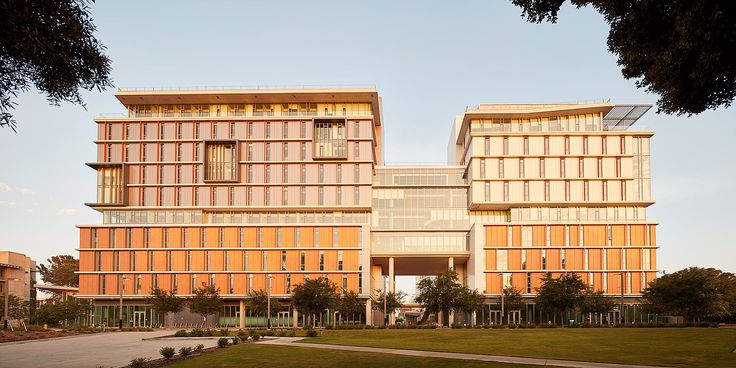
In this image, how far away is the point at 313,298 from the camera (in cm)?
7700

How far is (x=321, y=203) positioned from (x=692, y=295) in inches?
1912

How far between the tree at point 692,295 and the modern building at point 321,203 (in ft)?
46.5

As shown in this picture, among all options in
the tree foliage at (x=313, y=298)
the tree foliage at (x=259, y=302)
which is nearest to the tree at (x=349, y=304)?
the tree foliage at (x=313, y=298)

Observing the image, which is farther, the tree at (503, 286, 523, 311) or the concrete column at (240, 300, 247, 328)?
the concrete column at (240, 300, 247, 328)

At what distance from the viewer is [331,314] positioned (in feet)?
302

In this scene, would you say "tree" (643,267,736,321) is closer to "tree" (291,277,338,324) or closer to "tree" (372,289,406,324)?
"tree" (372,289,406,324)

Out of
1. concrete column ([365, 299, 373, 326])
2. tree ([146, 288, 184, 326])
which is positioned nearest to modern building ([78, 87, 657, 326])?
concrete column ([365, 299, 373, 326])

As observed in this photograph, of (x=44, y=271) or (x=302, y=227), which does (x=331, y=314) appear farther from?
(x=44, y=271)

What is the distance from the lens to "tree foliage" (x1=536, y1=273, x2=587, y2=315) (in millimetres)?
78438

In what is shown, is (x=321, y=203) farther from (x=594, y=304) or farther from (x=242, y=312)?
(x=594, y=304)

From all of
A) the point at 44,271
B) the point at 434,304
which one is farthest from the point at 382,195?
the point at 44,271

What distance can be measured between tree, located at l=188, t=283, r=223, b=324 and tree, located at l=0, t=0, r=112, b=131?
69.4 metres

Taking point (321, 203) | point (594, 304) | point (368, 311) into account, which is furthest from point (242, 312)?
point (594, 304)

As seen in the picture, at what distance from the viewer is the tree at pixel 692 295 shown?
71562 mm
